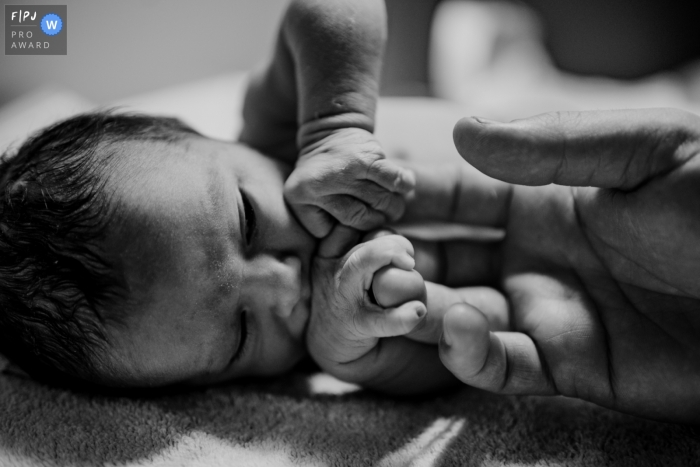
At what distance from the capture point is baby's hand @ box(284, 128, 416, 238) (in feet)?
2.93

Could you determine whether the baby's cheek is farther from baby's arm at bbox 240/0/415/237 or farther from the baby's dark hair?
the baby's dark hair

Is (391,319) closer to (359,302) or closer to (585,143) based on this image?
(359,302)

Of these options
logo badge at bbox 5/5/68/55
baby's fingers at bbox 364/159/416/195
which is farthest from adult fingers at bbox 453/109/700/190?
logo badge at bbox 5/5/68/55

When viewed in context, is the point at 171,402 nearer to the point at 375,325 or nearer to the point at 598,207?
the point at 375,325

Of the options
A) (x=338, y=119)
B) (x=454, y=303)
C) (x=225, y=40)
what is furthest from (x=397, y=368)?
(x=225, y=40)

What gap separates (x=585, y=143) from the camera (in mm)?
741

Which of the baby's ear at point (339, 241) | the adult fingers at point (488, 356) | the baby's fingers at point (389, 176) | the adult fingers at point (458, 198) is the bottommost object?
the adult fingers at point (488, 356)

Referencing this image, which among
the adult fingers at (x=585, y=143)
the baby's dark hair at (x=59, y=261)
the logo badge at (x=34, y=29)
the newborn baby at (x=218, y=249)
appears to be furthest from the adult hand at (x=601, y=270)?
the logo badge at (x=34, y=29)

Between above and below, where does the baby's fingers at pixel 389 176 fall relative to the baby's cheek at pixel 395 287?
above

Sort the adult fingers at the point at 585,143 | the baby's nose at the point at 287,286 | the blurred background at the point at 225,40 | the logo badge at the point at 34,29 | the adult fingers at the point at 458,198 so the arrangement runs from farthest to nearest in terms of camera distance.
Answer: the blurred background at the point at 225,40, the logo badge at the point at 34,29, the adult fingers at the point at 458,198, the baby's nose at the point at 287,286, the adult fingers at the point at 585,143

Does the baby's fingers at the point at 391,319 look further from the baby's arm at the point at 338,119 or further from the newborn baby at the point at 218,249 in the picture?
the baby's arm at the point at 338,119

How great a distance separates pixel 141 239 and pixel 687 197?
2.42ft

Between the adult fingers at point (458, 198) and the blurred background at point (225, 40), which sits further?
the blurred background at point (225, 40)

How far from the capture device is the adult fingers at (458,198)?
102 cm
